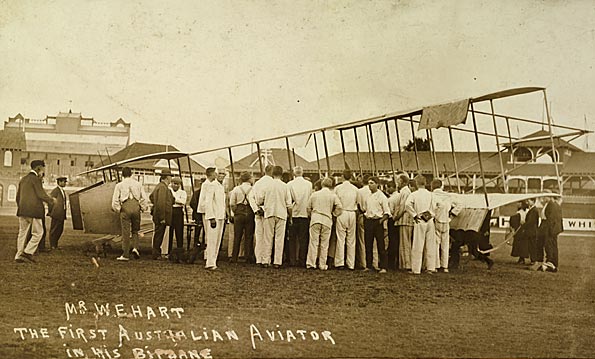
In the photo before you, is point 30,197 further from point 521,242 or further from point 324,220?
point 521,242

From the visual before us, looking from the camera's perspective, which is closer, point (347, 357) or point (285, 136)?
point (347, 357)

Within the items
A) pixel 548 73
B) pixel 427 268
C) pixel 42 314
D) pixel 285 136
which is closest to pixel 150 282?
pixel 42 314

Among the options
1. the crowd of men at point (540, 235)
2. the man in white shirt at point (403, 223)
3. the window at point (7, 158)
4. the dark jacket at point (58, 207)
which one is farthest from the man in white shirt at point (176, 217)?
the crowd of men at point (540, 235)

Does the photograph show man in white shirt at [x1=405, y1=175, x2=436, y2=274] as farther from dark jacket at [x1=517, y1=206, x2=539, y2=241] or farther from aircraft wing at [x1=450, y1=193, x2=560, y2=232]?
dark jacket at [x1=517, y1=206, x2=539, y2=241]

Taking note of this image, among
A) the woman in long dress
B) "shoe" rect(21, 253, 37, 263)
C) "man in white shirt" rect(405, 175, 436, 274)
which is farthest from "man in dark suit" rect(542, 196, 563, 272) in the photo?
"shoe" rect(21, 253, 37, 263)

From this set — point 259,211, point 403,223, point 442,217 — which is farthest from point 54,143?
point 442,217

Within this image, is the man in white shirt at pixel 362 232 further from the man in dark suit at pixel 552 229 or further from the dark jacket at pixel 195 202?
the man in dark suit at pixel 552 229

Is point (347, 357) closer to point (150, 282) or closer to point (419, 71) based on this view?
point (150, 282)
